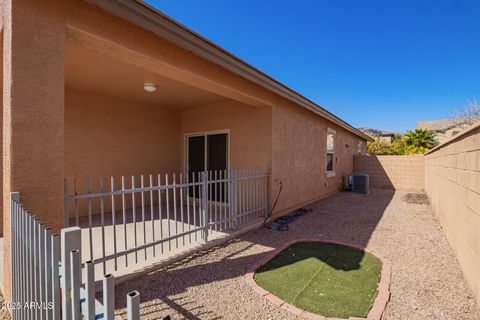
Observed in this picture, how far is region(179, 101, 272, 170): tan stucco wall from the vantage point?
20.6ft

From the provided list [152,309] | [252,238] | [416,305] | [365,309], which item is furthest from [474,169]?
[152,309]

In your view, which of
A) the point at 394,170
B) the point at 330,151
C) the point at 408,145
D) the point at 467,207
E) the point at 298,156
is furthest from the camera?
the point at 408,145

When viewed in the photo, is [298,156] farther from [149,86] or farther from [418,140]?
[418,140]

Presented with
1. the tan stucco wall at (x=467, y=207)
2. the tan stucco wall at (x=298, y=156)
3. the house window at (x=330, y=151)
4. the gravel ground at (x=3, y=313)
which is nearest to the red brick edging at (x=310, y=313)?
the tan stucco wall at (x=467, y=207)

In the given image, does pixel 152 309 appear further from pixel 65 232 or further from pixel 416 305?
pixel 416 305

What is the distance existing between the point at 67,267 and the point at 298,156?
7147 millimetres

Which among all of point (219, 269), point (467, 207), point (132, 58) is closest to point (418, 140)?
point (467, 207)

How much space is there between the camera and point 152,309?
8.67 ft

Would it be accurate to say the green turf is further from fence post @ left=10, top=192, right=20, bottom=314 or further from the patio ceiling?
the patio ceiling

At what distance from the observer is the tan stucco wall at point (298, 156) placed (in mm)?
6562

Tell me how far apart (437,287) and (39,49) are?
5.56m

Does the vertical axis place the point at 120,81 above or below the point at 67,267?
above

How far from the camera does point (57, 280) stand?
1.27 m

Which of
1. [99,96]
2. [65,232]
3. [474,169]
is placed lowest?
[65,232]
